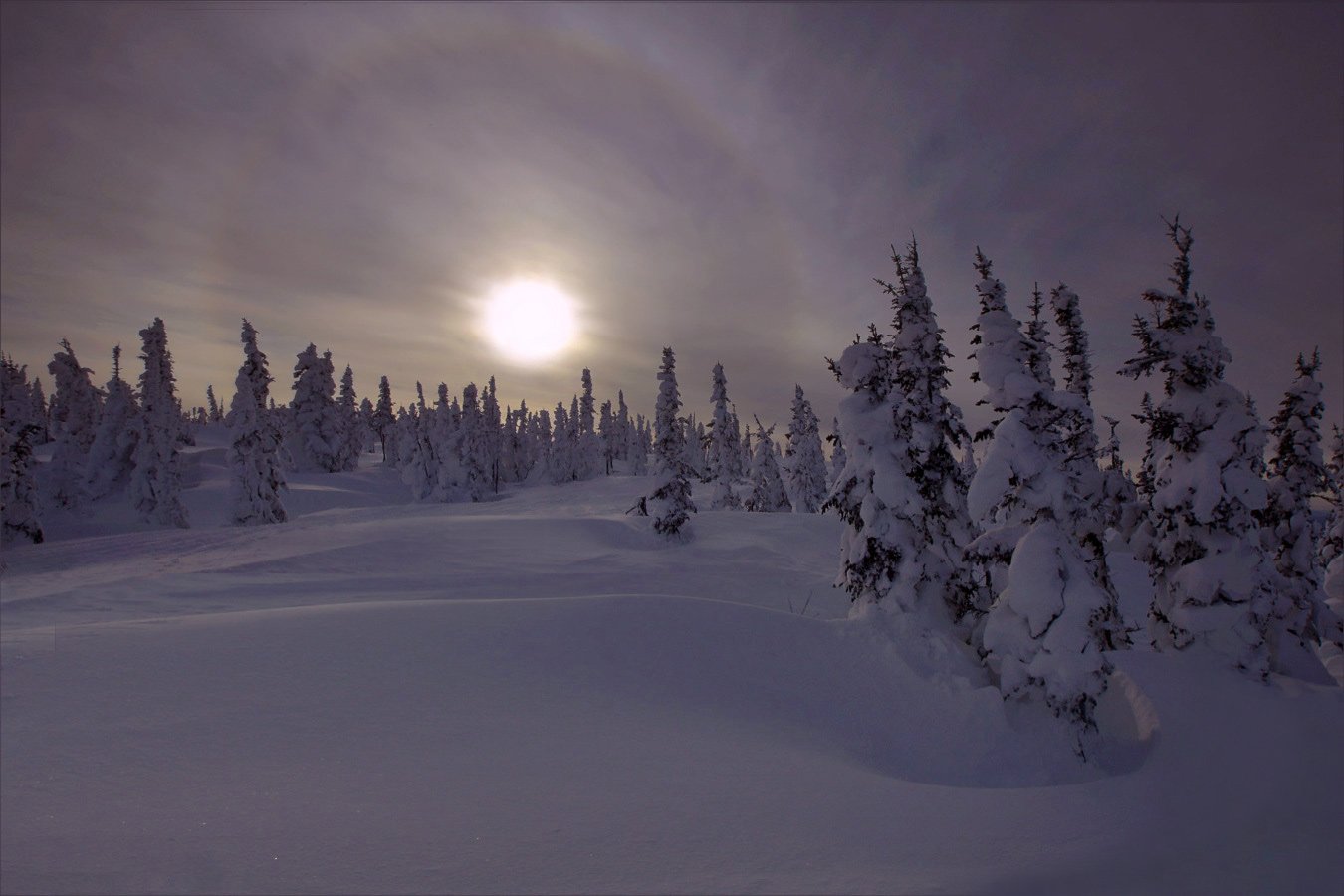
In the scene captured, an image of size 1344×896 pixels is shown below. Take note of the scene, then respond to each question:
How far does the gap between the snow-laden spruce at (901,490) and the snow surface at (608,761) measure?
155cm

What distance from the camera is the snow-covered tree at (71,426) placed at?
45.9 meters

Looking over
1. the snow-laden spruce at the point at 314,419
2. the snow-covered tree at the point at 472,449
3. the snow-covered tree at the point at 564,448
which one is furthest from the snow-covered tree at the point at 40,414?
the snow-covered tree at the point at 564,448

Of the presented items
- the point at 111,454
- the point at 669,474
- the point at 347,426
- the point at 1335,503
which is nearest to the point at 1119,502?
the point at 1335,503

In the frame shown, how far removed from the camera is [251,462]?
38.0m

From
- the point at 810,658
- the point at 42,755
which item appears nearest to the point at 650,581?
the point at 810,658

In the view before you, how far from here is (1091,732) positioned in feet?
28.9

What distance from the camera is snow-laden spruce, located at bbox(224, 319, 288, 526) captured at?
37469 millimetres

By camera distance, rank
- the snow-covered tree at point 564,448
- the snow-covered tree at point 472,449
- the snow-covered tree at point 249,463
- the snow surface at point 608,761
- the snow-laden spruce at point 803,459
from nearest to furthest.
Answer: the snow surface at point 608,761 → the snow-covered tree at point 249,463 → the snow-laden spruce at point 803,459 → the snow-covered tree at point 472,449 → the snow-covered tree at point 564,448

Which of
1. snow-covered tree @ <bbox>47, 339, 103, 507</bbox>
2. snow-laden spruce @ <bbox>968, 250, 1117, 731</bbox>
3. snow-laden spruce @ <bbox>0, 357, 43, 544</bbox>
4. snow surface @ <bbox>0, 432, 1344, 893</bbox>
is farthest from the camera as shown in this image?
snow-covered tree @ <bbox>47, 339, 103, 507</bbox>

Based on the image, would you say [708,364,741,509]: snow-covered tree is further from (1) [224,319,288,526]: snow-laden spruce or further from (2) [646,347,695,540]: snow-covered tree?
(1) [224,319,288,526]: snow-laden spruce

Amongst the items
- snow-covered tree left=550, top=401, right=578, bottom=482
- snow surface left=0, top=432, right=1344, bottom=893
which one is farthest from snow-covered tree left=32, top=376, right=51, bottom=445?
snow surface left=0, top=432, right=1344, bottom=893

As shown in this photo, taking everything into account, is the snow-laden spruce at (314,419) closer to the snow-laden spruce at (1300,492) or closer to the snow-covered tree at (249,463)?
the snow-covered tree at (249,463)

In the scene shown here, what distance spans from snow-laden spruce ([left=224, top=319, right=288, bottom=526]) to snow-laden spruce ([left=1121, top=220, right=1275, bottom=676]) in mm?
44381

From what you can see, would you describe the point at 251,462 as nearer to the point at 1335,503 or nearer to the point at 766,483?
the point at 766,483
